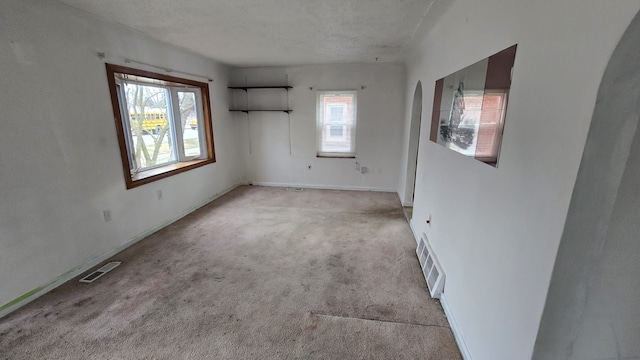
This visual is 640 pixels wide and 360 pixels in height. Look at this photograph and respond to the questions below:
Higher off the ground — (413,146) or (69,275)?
(413,146)

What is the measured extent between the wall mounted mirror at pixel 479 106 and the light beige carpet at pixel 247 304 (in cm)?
127

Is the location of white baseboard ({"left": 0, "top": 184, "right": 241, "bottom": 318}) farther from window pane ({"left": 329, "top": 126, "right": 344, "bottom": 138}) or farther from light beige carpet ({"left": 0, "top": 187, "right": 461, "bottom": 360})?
window pane ({"left": 329, "top": 126, "right": 344, "bottom": 138})

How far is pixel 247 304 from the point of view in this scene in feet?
6.89

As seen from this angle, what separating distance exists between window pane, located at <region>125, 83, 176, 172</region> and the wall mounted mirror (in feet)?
11.2

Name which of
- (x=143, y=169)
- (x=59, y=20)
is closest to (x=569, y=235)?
(x=59, y=20)

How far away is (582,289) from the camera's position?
86cm

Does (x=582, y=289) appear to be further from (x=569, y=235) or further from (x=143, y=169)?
(x=143, y=169)

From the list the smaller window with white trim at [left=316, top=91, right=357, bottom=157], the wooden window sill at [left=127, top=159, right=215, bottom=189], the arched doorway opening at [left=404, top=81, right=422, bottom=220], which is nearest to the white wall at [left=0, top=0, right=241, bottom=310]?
the wooden window sill at [left=127, top=159, right=215, bottom=189]

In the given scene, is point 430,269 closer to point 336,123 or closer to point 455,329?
point 455,329

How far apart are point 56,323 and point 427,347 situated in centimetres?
259

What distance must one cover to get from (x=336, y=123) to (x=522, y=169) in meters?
4.19

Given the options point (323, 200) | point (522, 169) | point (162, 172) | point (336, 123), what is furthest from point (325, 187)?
point (522, 169)

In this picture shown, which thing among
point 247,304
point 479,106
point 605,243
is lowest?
point 247,304

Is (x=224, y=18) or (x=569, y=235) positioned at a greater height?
(x=224, y=18)
